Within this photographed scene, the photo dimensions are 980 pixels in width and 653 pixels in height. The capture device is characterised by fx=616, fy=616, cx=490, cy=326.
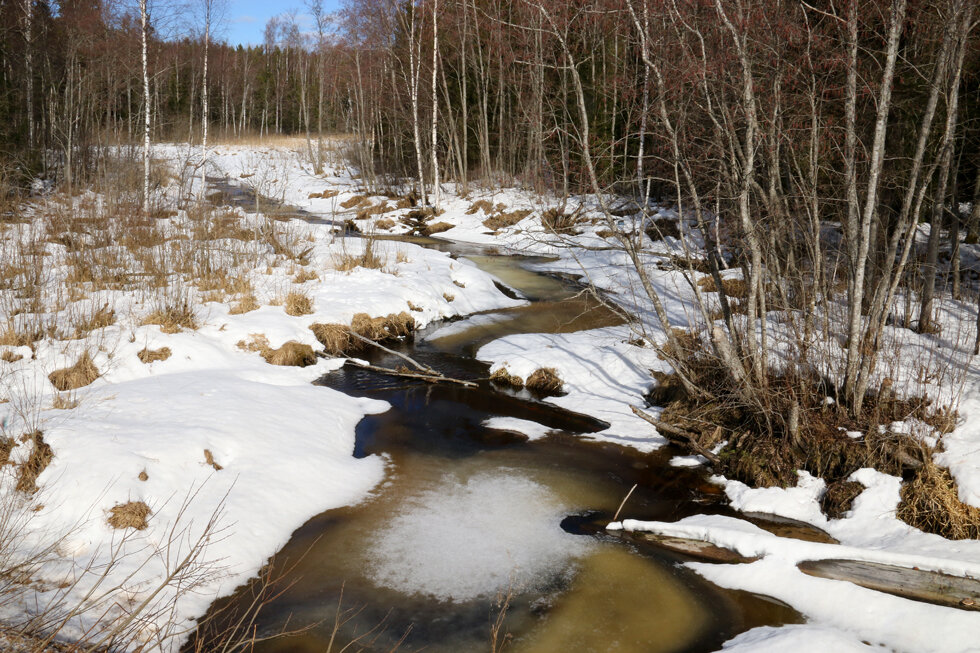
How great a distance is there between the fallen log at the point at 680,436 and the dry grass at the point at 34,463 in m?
5.52

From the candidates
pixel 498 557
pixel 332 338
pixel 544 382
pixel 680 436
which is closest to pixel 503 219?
pixel 332 338

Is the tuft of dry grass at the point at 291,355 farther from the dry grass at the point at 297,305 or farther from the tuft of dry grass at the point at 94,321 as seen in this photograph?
the tuft of dry grass at the point at 94,321

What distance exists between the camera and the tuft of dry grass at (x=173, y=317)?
8.73 meters

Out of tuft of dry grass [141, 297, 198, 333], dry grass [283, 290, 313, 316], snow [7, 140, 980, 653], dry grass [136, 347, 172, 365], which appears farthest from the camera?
dry grass [283, 290, 313, 316]

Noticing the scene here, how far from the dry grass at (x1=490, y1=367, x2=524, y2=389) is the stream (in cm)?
92

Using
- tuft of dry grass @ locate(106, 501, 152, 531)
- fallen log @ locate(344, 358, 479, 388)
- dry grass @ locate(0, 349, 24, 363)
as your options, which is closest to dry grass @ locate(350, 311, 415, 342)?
fallen log @ locate(344, 358, 479, 388)

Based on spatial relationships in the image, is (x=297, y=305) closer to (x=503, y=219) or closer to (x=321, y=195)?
(x=503, y=219)

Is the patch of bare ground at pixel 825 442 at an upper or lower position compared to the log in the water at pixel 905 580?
upper

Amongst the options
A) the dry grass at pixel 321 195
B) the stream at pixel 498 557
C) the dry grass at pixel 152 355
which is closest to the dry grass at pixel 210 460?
the stream at pixel 498 557

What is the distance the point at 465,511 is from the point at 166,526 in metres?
2.46

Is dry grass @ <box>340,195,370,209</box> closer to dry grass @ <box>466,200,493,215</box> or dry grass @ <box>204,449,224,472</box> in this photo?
dry grass @ <box>466,200,493,215</box>

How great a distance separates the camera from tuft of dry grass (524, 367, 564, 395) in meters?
8.84

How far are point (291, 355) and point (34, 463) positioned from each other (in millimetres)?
4217

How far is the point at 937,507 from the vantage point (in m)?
5.06
